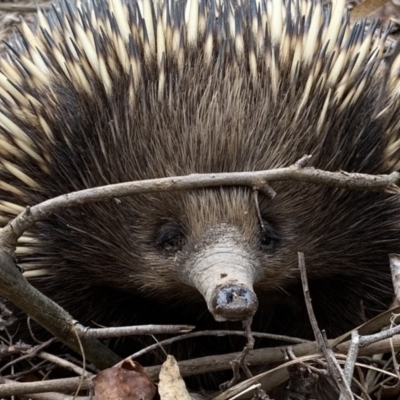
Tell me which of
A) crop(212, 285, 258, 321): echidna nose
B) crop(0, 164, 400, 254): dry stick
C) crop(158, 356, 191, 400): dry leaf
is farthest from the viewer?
crop(158, 356, 191, 400): dry leaf

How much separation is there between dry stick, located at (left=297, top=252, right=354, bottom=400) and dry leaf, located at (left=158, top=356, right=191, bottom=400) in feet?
1.34

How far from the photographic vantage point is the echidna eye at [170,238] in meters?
2.49

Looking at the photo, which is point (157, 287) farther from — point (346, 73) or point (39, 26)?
point (39, 26)

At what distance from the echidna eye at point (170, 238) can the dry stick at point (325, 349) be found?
1.24 ft

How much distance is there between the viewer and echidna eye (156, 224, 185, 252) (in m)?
2.49

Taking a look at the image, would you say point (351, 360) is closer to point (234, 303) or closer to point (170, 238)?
point (234, 303)

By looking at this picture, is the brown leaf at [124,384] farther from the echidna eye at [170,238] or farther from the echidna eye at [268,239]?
the echidna eye at [268,239]

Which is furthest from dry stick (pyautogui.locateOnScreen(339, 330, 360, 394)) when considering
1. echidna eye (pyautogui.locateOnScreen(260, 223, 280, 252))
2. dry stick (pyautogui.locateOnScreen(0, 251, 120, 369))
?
dry stick (pyautogui.locateOnScreen(0, 251, 120, 369))

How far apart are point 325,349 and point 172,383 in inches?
17.7

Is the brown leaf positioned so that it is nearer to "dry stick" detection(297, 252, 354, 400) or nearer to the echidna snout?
the echidna snout

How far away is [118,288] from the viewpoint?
2812 millimetres

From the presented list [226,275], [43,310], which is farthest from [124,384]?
[226,275]

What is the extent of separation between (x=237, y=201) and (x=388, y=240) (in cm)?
64

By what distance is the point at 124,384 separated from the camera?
2488mm
